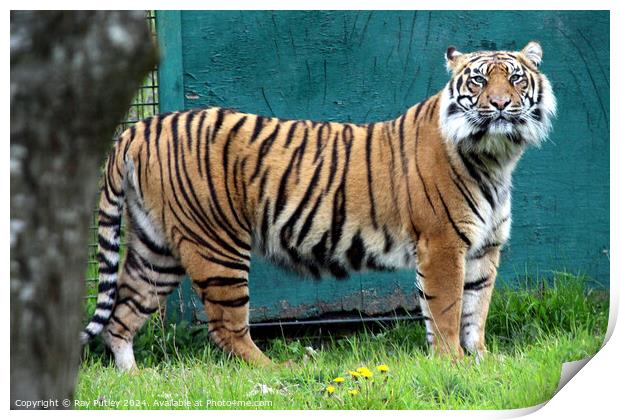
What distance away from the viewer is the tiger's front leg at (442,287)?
4312 millimetres

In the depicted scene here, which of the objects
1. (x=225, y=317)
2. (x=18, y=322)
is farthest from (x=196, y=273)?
(x=18, y=322)

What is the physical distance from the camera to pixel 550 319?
456 centimetres

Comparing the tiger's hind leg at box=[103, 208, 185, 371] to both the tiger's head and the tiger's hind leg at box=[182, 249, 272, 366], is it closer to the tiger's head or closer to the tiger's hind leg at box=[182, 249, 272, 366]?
the tiger's hind leg at box=[182, 249, 272, 366]

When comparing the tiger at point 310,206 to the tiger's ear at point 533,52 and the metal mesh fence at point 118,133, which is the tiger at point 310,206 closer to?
the tiger's ear at point 533,52

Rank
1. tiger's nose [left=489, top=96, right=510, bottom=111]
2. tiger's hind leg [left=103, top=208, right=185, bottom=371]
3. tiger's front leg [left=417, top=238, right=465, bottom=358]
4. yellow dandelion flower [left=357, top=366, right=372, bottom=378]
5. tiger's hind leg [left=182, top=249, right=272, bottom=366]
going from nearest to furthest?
yellow dandelion flower [left=357, top=366, right=372, bottom=378] < tiger's nose [left=489, top=96, right=510, bottom=111] < tiger's front leg [left=417, top=238, right=465, bottom=358] < tiger's hind leg [left=182, top=249, right=272, bottom=366] < tiger's hind leg [left=103, top=208, right=185, bottom=371]

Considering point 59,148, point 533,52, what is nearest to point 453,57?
point 533,52

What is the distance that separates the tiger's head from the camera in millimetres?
4199

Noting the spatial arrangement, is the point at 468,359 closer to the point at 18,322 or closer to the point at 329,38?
the point at 329,38

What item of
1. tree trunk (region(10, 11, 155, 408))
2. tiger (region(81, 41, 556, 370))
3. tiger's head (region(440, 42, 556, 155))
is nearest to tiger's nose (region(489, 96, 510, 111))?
tiger's head (region(440, 42, 556, 155))

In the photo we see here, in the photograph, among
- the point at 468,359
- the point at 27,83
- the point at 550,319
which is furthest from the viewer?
the point at 550,319

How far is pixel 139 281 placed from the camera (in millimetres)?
4617

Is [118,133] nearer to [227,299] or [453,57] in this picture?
[227,299]

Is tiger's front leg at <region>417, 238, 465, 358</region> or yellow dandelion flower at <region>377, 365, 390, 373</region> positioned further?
tiger's front leg at <region>417, 238, 465, 358</region>

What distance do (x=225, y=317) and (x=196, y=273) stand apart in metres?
0.24
